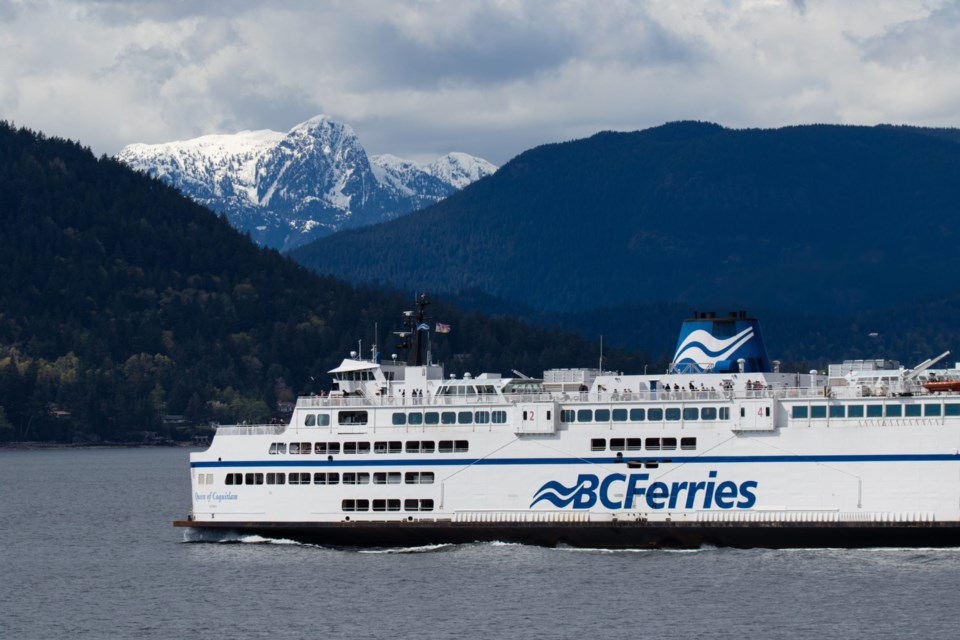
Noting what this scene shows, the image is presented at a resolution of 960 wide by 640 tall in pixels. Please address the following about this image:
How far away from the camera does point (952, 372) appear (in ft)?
160

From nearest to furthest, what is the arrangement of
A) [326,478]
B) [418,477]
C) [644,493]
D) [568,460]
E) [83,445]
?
1. [644,493]
2. [568,460]
3. [418,477]
4. [326,478]
5. [83,445]

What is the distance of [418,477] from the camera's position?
5178 cm

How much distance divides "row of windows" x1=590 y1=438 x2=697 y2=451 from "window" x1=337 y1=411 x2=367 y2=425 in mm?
7413

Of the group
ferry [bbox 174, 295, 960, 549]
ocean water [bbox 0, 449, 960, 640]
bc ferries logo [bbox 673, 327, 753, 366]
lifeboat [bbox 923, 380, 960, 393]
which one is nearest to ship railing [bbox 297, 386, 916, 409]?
ferry [bbox 174, 295, 960, 549]

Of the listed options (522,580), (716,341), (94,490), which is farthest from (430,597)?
(94,490)

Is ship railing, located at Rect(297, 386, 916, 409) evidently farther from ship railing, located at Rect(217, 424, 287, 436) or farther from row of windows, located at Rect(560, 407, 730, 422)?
ship railing, located at Rect(217, 424, 287, 436)

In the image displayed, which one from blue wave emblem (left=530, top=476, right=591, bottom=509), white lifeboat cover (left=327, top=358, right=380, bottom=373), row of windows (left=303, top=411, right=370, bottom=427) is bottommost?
blue wave emblem (left=530, top=476, right=591, bottom=509)

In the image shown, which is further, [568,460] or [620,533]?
[568,460]

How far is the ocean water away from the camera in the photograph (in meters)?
41.6

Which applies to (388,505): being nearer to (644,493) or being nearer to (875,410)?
(644,493)

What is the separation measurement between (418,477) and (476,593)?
675 centimetres

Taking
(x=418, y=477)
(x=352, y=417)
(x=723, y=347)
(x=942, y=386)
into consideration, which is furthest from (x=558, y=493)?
(x=942, y=386)

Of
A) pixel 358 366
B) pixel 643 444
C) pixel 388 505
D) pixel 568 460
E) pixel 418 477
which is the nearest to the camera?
pixel 643 444

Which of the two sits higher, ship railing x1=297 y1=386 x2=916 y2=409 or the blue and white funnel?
the blue and white funnel
